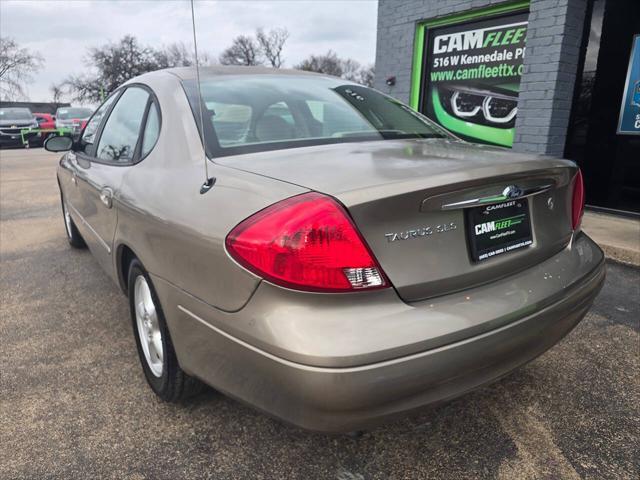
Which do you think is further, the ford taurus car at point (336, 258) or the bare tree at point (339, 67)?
the bare tree at point (339, 67)

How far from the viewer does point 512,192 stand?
5.54 ft

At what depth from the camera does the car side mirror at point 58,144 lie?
3.85 meters

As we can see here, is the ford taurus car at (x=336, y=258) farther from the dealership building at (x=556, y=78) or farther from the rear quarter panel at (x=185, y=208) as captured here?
the dealership building at (x=556, y=78)

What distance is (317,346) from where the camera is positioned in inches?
52.4

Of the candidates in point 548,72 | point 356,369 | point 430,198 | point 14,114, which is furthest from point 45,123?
point 356,369

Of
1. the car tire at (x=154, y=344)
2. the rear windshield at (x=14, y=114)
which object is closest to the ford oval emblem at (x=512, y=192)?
the car tire at (x=154, y=344)

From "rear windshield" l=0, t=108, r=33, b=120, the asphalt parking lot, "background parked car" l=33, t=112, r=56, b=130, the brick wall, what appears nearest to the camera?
the asphalt parking lot

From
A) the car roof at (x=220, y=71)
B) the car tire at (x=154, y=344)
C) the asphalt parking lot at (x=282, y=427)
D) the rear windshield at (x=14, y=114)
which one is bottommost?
the asphalt parking lot at (x=282, y=427)

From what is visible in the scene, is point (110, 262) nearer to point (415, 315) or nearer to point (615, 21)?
point (415, 315)

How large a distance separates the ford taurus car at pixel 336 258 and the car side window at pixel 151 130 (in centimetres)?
2

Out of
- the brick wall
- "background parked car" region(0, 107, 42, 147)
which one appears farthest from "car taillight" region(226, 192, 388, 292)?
"background parked car" region(0, 107, 42, 147)

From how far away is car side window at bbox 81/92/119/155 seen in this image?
329 centimetres

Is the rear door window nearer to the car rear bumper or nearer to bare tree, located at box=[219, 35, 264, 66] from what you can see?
the car rear bumper

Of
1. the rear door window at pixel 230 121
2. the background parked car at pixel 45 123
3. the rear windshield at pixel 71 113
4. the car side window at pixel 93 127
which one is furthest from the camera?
the background parked car at pixel 45 123
